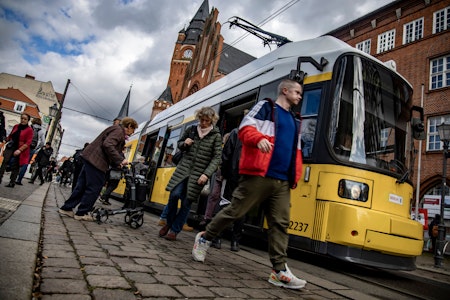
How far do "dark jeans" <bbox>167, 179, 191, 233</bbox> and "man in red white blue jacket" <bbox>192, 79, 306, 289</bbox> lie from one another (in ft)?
4.53

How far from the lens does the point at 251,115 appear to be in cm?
281

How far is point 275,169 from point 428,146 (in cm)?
1774

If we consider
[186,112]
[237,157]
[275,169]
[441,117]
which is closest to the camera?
[275,169]

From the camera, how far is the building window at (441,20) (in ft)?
58.6

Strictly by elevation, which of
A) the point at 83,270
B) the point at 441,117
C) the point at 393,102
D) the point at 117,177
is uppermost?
the point at 441,117

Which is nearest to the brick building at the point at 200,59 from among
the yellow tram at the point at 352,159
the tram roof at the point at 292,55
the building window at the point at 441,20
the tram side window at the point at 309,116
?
the building window at the point at 441,20

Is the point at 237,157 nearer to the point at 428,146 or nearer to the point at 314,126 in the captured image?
the point at 314,126

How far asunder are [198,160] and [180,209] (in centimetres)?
69

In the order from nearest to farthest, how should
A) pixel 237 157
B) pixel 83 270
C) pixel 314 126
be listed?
pixel 83 270 → pixel 237 157 → pixel 314 126

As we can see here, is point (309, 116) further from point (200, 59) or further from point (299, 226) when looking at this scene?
point (200, 59)

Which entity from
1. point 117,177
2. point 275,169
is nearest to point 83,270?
point 275,169

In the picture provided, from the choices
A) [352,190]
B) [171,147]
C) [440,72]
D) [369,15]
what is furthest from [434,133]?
[352,190]

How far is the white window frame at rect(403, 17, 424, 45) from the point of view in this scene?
19281 millimetres

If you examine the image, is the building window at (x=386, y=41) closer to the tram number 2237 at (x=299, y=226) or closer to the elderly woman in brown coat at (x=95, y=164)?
the tram number 2237 at (x=299, y=226)
